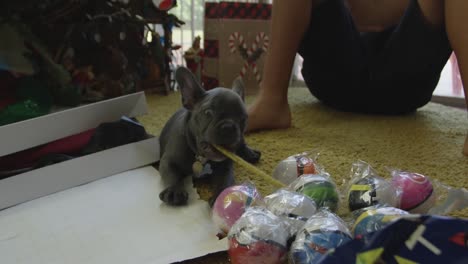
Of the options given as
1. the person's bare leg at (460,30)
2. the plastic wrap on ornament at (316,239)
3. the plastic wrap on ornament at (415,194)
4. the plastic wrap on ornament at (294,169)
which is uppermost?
the person's bare leg at (460,30)

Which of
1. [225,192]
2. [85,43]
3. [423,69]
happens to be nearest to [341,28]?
[423,69]

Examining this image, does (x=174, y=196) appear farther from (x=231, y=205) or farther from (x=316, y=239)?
(x=316, y=239)

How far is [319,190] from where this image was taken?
24.0 inches

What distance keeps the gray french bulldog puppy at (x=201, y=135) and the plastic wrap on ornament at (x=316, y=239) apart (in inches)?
9.0

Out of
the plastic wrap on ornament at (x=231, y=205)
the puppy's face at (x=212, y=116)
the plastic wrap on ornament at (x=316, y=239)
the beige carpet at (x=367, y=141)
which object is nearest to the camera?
the plastic wrap on ornament at (x=316, y=239)

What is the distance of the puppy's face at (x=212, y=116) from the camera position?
27.2 inches

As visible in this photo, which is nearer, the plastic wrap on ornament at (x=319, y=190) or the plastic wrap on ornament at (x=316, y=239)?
the plastic wrap on ornament at (x=316, y=239)

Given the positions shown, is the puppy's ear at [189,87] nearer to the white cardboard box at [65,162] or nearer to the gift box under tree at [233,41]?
the white cardboard box at [65,162]

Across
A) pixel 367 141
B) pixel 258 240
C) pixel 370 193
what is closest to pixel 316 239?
pixel 258 240

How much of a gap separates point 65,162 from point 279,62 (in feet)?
2.03

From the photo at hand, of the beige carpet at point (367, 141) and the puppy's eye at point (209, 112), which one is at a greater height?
the puppy's eye at point (209, 112)

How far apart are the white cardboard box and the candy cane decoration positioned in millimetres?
852

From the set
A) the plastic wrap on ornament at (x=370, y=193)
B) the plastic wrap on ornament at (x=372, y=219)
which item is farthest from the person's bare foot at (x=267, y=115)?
the plastic wrap on ornament at (x=372, y=219)

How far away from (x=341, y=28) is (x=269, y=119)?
34 cm
